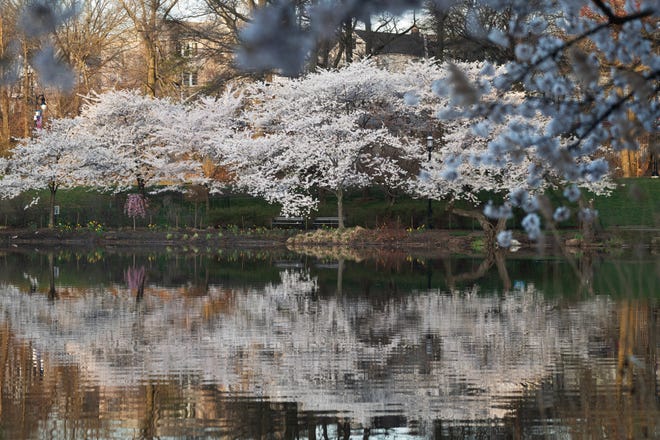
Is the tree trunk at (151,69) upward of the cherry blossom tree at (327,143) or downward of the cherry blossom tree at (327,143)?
upward

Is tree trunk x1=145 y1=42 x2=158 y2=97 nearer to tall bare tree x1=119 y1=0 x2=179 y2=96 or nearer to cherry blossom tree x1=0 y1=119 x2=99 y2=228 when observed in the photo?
tall bare tree x1=119 y1=0 x2=179 y2=96

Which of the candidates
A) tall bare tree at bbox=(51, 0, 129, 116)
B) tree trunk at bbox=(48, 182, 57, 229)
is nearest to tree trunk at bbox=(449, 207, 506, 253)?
tree trunk at bbox=(48, 182, 57, 229)

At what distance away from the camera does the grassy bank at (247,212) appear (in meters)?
41.9

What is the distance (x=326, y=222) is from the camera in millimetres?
42531

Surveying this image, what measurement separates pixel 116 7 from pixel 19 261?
27.4m

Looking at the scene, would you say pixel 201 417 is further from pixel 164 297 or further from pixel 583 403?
pixel 164 297

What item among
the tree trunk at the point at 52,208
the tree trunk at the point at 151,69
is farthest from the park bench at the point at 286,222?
the tree trunk at the point at 151,69

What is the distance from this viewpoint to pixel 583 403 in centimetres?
955

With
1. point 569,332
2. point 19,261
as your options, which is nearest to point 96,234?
point 19,261

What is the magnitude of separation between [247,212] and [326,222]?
11.4 ft

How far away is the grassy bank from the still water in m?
17.7

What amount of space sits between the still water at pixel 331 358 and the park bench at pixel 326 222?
698 inches

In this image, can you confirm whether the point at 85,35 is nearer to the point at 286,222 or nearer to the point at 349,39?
the point at 349,39

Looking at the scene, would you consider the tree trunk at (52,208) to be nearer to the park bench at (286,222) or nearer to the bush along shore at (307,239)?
the bush along shore at (307,239)
